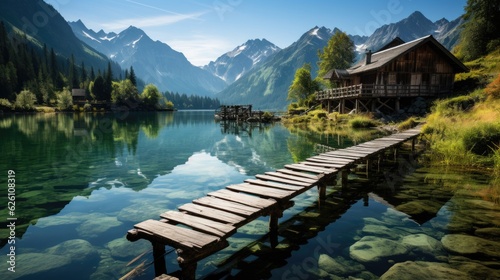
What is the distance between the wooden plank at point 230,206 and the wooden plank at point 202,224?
0.62m

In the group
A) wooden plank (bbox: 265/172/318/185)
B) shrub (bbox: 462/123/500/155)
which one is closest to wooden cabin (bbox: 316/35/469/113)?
shrub (bbox: 462/123/500/155)

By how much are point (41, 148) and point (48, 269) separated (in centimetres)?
1908

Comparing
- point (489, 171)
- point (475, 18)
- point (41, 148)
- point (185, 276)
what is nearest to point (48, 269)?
point (185, 276)

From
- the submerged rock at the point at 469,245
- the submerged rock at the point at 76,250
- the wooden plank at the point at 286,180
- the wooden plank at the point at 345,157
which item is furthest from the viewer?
the wooden plank at the point at 345,157

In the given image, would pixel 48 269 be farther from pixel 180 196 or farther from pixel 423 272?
pixel 423 272

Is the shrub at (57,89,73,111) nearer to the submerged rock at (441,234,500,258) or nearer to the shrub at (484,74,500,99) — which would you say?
the shrub at (484,74,500,99)

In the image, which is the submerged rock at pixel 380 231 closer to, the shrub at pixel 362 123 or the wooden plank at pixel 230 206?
the wooden plank at pixel 230 206

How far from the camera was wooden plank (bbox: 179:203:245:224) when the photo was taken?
5.46m

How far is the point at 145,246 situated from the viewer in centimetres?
661

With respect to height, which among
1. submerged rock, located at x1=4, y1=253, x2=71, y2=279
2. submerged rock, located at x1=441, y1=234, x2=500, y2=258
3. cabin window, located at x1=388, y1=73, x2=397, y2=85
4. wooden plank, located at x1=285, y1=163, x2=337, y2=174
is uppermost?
cabin window, located at x1=388, y1=73, x2=397, y2=85

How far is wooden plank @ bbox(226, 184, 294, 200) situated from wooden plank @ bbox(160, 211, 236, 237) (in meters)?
1.95

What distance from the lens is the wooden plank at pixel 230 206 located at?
5.82 m

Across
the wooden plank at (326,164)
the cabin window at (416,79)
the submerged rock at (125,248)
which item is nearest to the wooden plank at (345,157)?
the wooden plank at (326,164)

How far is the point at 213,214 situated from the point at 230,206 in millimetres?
570
